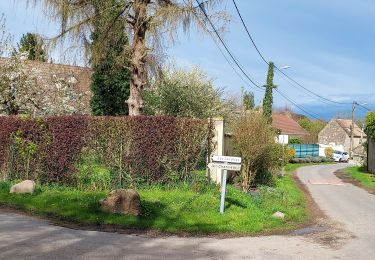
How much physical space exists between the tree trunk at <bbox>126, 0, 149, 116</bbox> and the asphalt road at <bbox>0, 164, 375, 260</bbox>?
7.86m

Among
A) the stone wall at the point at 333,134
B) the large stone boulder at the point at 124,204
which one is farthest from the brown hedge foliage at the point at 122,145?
the stone wall at the point at 333,134

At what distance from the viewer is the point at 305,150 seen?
233 feet

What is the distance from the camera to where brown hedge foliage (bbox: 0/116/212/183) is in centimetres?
1484

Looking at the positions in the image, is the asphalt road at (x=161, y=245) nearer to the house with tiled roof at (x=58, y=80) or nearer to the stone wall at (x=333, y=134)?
the house with tiled roof at (x=58, y=80)

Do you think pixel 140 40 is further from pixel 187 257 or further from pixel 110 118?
pixel 187 257

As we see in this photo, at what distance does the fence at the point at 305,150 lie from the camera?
6842 cm

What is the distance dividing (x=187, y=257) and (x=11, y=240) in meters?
2.96

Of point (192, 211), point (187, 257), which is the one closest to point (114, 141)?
point (192, 211)

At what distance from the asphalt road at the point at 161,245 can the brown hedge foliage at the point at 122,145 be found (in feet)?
12.0

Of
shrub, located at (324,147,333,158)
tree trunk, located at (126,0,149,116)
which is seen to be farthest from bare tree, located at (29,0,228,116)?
shrub, located at (324,147,333,158)

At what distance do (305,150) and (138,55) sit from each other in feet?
184

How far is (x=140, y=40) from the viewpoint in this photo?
18.1 metres

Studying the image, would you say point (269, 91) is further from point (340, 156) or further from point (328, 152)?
point (328, 152)

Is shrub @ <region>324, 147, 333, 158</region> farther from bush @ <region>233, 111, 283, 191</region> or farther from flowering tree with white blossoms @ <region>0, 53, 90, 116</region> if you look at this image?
bush @ <region>233, 111, 283, 191</region>
